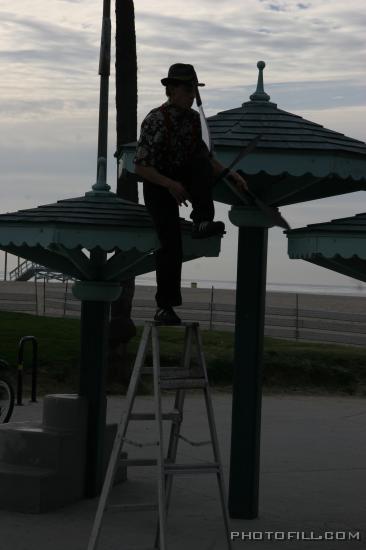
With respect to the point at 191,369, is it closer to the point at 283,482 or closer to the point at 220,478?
the point at 220,478

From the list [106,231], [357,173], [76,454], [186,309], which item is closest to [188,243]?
[106,231]

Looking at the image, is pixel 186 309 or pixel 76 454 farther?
pixel 186 309

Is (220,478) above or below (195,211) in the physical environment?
below

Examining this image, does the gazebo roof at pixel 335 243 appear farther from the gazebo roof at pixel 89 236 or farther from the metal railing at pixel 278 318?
the metal railing at pixel 278 318

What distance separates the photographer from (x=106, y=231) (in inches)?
353

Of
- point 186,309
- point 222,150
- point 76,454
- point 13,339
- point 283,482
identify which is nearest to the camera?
point 222,150

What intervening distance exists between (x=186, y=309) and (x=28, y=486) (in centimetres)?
2599

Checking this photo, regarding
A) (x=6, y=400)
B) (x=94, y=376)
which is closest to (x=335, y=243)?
(x=94, y=376)


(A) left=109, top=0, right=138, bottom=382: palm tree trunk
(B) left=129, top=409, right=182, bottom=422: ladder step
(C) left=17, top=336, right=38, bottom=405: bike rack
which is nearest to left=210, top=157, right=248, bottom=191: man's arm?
(B) left=129, top=409, right=182, bottom=422: ladder step

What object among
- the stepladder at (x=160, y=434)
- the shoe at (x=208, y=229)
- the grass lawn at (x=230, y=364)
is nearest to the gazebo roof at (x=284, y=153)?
the shoe at (x=208, y=229)

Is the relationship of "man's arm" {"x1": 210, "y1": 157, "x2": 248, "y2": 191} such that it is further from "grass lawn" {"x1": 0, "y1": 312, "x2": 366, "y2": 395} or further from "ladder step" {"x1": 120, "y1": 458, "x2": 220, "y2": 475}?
"grass lawn" {"x1": 0, "y1": 312, "x2": 366, "y2": 395}

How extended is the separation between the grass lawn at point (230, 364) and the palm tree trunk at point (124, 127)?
0.45 metres

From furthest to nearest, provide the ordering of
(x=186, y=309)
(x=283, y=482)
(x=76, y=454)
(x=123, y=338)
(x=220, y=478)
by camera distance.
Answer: (x=186, y=309) < (x=123, y=338) < (x=283, y=482) < (x=76, y=454) < (x=220, y=478)

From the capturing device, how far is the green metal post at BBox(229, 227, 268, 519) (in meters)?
9.30
